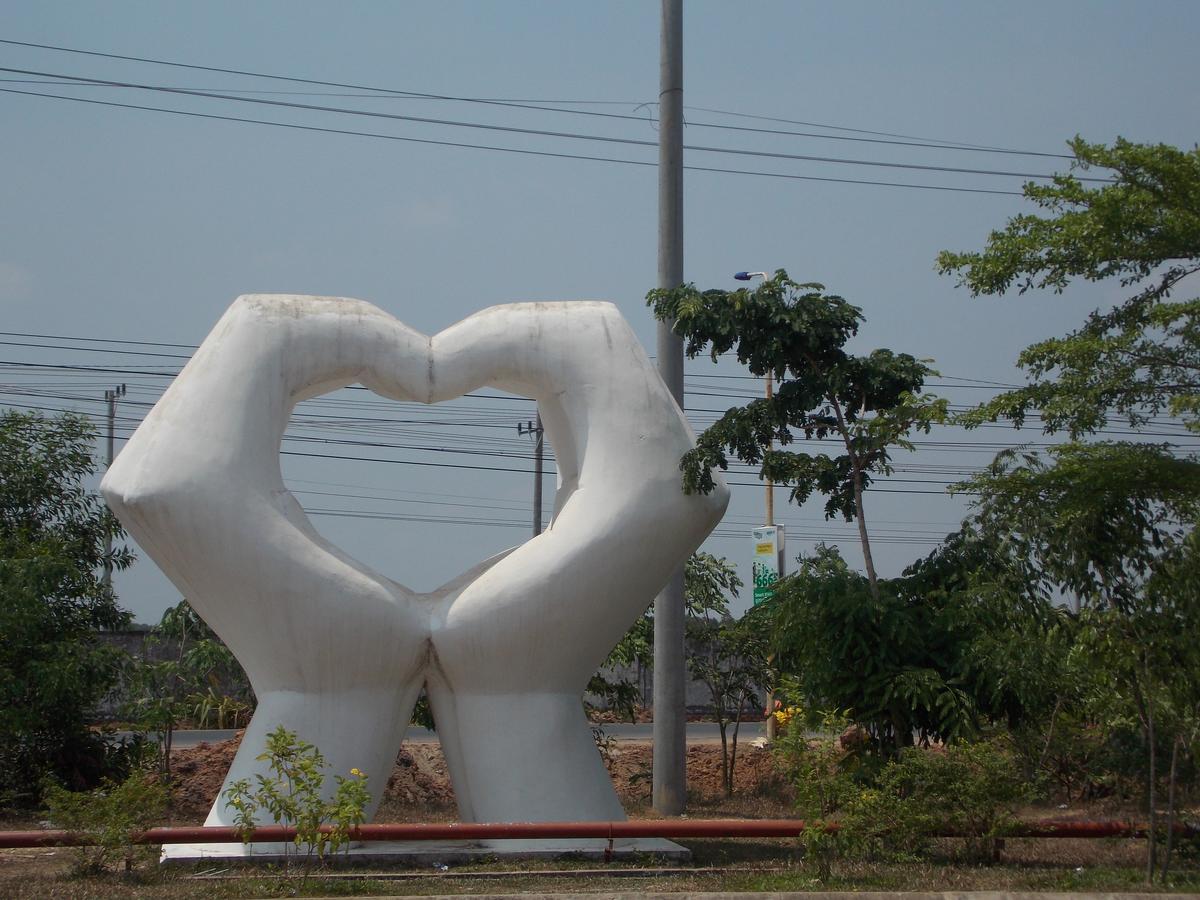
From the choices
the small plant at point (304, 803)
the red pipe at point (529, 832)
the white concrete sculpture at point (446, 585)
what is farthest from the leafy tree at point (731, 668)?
the small plant at point (304, 803)

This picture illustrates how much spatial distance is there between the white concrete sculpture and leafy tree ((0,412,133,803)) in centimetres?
450

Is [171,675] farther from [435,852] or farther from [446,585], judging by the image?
[435,852]

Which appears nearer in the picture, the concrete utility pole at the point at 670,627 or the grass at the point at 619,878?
the grass at the point at 619,878

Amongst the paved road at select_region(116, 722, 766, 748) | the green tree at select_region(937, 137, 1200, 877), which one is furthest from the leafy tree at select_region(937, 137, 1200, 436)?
the paved road at select_region(116, 722, 766, 748)

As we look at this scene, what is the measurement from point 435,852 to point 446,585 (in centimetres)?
224

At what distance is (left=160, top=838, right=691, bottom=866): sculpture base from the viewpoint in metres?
10.7

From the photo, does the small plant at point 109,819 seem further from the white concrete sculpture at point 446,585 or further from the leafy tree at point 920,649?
the leafy tree at point 920,649

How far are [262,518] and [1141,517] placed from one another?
6.89 m

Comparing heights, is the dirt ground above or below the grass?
below

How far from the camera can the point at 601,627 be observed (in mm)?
11859

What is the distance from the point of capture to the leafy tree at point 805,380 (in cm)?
1271

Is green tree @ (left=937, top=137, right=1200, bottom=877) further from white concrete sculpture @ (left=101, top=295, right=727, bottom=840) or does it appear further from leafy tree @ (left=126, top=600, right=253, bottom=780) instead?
leafy tree @ (left=126, top=600, right=253, bottom=780)

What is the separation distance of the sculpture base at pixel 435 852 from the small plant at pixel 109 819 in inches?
17.3

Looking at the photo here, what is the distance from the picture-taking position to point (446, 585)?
12.1 metres
